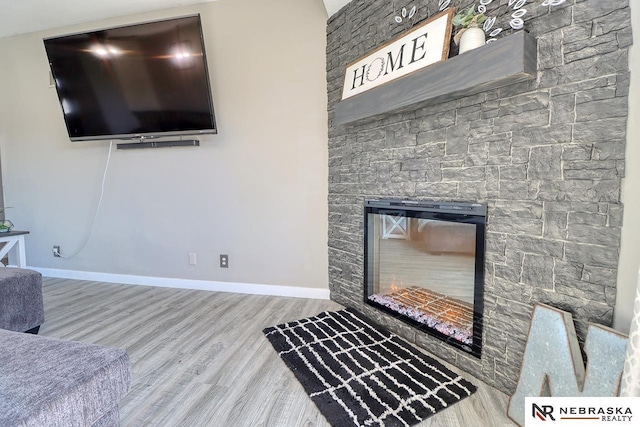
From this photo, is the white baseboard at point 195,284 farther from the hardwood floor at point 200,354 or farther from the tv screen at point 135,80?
the tv screen at point 135,80

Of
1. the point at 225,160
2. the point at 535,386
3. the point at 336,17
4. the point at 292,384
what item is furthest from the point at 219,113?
the point at 535,386

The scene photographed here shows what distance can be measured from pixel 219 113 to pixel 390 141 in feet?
A: 5.58

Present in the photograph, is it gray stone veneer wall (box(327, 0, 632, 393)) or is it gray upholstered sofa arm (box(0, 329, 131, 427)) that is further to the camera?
gray stone veneer wall (box(327, 0, 632, 393))

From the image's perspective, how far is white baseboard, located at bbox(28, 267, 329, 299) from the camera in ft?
9.16

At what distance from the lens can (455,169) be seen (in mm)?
1643

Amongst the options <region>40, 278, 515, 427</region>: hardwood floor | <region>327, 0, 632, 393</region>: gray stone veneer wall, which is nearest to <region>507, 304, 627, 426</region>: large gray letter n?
<region>327, 0, 632, 393</region>: gray stone veneer wall

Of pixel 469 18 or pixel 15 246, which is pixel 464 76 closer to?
pixel 469 18

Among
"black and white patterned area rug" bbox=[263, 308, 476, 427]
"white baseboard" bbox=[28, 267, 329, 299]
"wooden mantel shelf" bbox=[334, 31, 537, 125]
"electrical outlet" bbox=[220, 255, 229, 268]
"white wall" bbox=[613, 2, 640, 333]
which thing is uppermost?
"wooden mantel shelf" bbox=[334, 31, 537, 125]

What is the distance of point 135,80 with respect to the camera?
2703 millimetres

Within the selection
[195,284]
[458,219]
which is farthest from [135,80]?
[458,219]

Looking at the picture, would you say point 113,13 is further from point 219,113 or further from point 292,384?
point 292,384

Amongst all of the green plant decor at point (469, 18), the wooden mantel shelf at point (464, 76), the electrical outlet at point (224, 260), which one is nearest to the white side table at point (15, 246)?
the electrical outlet at point (224, 260)

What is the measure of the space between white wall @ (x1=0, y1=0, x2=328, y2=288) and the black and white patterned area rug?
760mm

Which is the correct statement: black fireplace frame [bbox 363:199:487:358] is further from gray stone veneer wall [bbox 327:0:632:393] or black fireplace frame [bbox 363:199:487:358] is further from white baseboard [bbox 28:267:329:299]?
white baseboard [bbox 28:267:329:299]
